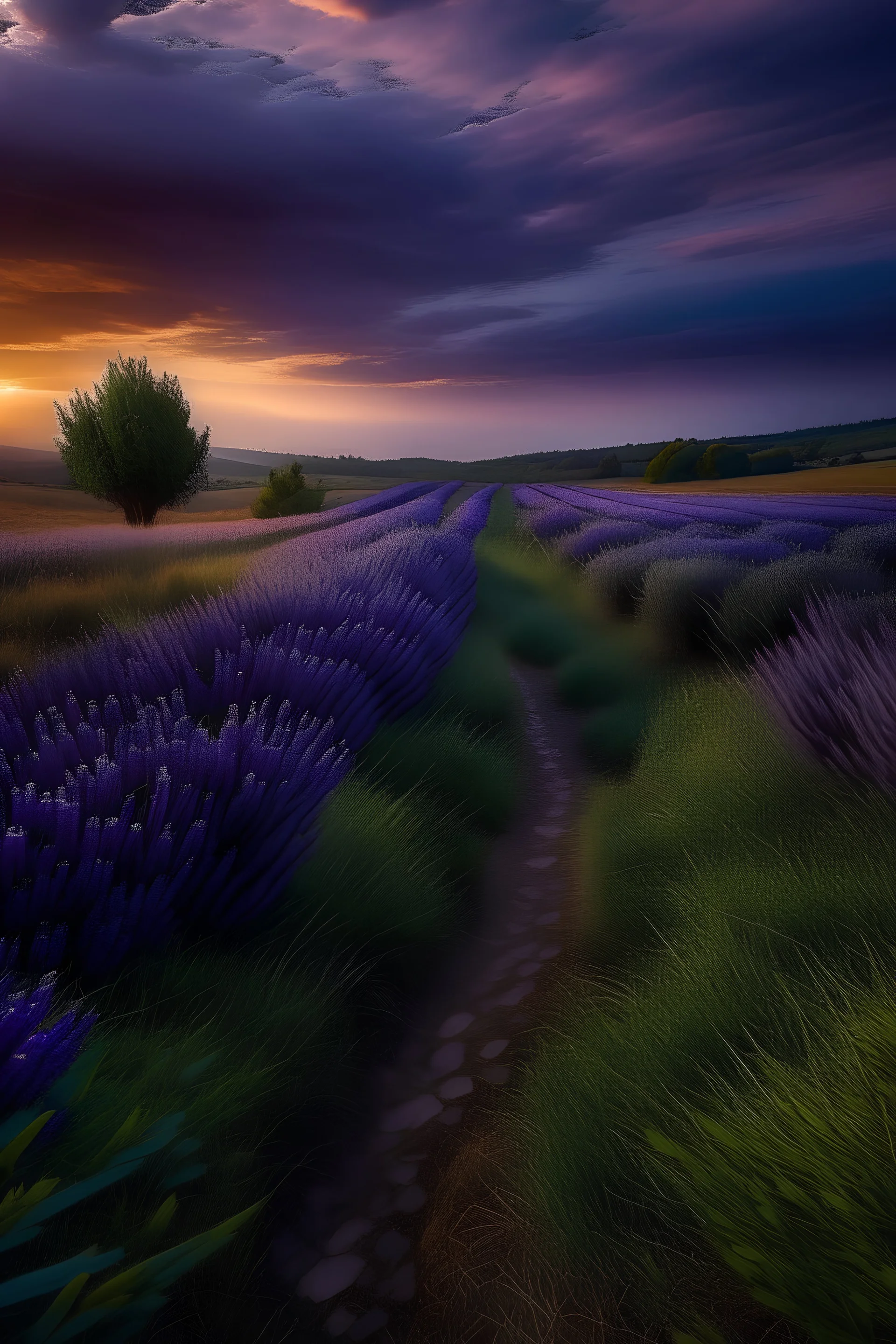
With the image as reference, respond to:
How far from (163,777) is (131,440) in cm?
2199

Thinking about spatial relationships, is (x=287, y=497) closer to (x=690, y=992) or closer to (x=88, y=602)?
(x=88, y=602)

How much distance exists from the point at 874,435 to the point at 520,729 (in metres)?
38.5

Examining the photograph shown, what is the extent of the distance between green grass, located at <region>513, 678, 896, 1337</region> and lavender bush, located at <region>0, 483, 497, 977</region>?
3.29 feet

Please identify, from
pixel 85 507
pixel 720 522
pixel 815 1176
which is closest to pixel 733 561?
pixel 720 522

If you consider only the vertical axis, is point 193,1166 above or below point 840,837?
below

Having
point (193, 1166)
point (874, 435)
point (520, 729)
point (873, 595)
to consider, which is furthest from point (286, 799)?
point (874, 435)

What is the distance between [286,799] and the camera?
230 centimetres

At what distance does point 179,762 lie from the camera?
2160 millimetres

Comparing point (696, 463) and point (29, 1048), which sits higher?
point (696, 463)

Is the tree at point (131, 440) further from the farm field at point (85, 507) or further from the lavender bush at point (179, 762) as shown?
the lavender bush at point (179, 762)

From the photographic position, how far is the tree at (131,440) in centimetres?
2119

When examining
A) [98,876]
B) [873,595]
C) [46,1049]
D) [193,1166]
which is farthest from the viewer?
[873,595]

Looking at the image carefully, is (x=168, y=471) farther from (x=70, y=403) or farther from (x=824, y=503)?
(x=824, y=503)

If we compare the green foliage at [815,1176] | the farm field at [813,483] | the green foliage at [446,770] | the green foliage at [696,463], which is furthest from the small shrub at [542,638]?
the green foliage at [696,463]
